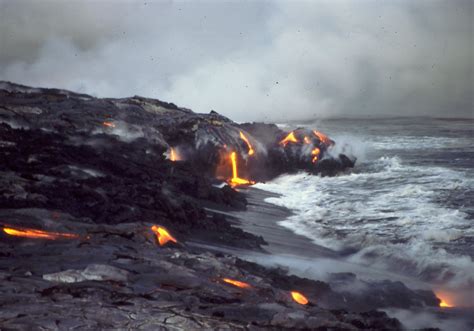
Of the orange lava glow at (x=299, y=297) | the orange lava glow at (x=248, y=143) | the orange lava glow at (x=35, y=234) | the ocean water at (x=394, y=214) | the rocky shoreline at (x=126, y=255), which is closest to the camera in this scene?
the rocky shoreline at (x=126, y=255)

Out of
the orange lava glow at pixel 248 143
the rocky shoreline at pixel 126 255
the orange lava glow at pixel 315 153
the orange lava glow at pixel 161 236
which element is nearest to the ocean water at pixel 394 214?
the orange lava glow at pixel 315 153

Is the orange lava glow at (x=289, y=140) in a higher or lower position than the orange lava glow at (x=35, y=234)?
higher

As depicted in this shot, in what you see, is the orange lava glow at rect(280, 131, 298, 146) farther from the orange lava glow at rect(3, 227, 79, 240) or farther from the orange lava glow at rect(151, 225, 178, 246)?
the orange lava glow at rect(3, 227, 79, 240)

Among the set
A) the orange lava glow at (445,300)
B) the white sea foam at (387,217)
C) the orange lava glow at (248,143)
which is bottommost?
the orange lava glow at (445,300)

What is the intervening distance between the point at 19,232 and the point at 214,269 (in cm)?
332

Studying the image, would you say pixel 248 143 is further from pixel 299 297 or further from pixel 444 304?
pixel 299 297

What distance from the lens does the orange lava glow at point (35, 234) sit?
8266 mm

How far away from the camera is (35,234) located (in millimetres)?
8375

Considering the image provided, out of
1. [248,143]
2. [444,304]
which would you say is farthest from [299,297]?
[248,143]

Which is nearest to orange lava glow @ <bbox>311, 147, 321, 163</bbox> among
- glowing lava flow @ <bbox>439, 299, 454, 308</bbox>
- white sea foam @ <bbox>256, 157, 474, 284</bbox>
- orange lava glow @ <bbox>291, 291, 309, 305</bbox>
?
white sea foam @ <bbox>256, 157, 474, 284</bbox>

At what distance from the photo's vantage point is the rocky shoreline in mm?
5855

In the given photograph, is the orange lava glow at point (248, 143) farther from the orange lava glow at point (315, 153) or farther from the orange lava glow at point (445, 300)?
the orange lava glow at point (445, 300)

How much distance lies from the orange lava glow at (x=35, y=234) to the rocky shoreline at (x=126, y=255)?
31 millimetres

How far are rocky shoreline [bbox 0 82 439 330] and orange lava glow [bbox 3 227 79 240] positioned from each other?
31 millimetres
